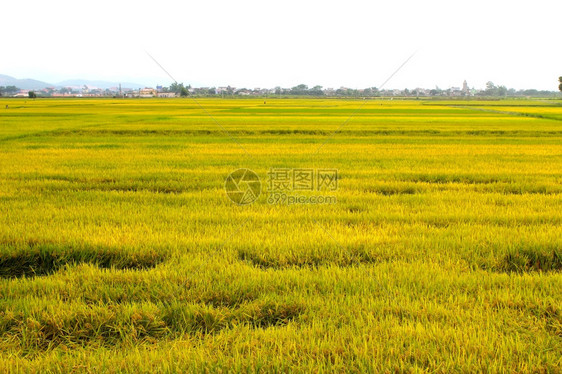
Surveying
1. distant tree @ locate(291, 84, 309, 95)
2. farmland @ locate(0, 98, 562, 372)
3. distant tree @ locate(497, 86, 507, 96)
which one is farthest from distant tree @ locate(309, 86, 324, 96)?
farmland @ locate(0, 98, 562, 372)

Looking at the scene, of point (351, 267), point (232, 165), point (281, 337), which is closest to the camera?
point (281, 337)

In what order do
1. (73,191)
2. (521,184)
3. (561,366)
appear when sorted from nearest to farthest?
(561,366) → (73,191) → (521,184)

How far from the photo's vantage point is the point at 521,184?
784cm

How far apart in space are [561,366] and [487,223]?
3065mm

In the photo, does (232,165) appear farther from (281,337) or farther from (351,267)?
(281,337)

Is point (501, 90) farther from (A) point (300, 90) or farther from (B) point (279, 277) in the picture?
(B) point (279, 277)

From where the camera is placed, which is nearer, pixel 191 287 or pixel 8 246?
pixel 191 287

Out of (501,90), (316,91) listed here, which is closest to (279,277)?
(316,91)

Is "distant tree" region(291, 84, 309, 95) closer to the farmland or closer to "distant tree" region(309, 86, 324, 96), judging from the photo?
"distant tree" region(309, 86, 324, 96)

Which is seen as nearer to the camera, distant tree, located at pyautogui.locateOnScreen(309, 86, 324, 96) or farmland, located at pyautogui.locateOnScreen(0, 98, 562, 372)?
farmland, located at pyautogui.locateOnScreen(0, 98, 562, 372)

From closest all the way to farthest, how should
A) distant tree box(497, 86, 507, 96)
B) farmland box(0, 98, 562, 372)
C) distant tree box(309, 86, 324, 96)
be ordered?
→ 1. farmland box(0, 98, 562, 372)
2. distant tree box(309, 86, 324, 96)
3. distant tree box(497, 86, 507, 96)

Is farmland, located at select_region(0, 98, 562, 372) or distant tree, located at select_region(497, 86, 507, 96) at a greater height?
distant tree, located at select_region(497, 86, 507, 96)

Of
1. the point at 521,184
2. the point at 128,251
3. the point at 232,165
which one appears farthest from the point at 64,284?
the point at 521,184

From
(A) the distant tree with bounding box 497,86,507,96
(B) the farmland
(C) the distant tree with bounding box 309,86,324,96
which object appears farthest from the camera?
(A) the distant tree with bounding box 497,86,507,96
